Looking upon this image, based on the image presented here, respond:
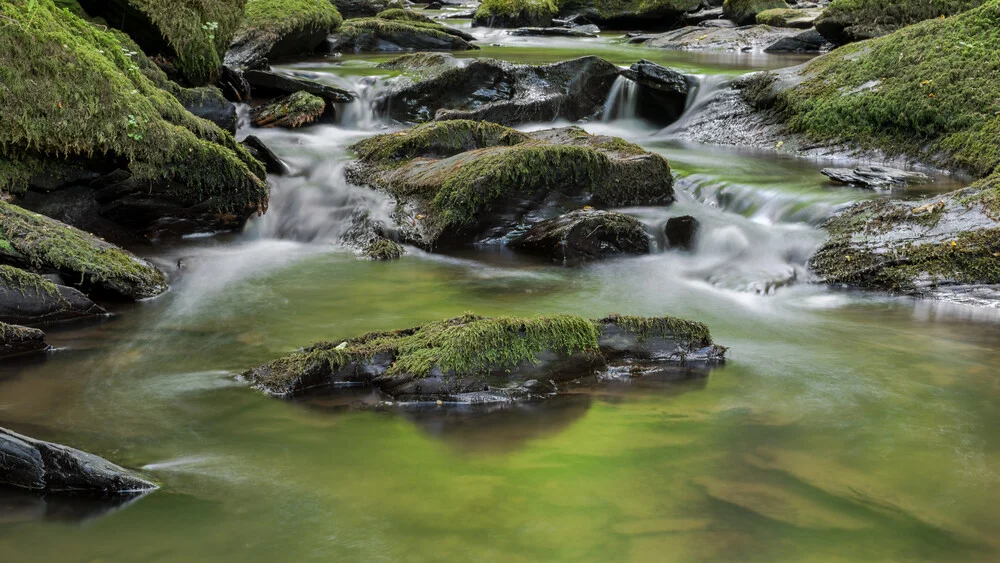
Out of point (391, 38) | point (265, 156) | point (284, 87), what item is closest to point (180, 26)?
point (265, 156)

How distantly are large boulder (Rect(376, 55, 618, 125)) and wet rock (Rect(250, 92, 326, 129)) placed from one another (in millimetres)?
1285

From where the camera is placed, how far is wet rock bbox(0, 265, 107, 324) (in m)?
5.53

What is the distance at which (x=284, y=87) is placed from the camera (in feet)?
40.5

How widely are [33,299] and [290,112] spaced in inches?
260

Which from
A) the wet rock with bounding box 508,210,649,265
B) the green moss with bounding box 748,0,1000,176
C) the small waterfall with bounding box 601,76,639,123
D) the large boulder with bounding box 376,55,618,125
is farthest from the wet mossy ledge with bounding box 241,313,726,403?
the small waterfall with bounding box 601,76,639,123

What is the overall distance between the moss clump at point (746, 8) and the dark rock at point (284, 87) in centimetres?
1609

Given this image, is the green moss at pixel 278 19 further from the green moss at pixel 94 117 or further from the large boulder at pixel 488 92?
the green moss at pixel 94 117

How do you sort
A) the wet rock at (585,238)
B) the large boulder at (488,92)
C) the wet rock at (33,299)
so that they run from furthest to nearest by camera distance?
the large boulder at (488,92) < the wet rock at (585,238) < the wet rock at (33,299)

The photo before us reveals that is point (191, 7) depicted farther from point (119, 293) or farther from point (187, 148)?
point (119, 293)

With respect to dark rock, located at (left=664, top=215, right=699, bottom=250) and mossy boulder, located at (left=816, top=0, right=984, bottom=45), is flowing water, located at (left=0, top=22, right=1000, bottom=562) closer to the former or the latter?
dark rock, located at (left=664, top=215, right=699, bottom=250)

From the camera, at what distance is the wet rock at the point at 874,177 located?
8.97 m

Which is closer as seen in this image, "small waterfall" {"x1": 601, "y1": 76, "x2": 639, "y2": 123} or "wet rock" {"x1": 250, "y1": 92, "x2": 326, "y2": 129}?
"wet rock" {"x1": 250, "y1": 92, "x2": 326, "y2": 129}

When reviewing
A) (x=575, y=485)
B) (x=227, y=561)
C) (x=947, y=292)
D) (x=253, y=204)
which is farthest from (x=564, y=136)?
(x=227, y=561)

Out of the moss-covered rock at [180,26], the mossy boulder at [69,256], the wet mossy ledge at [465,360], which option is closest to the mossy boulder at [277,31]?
the moss-covered rock at [180,26]
